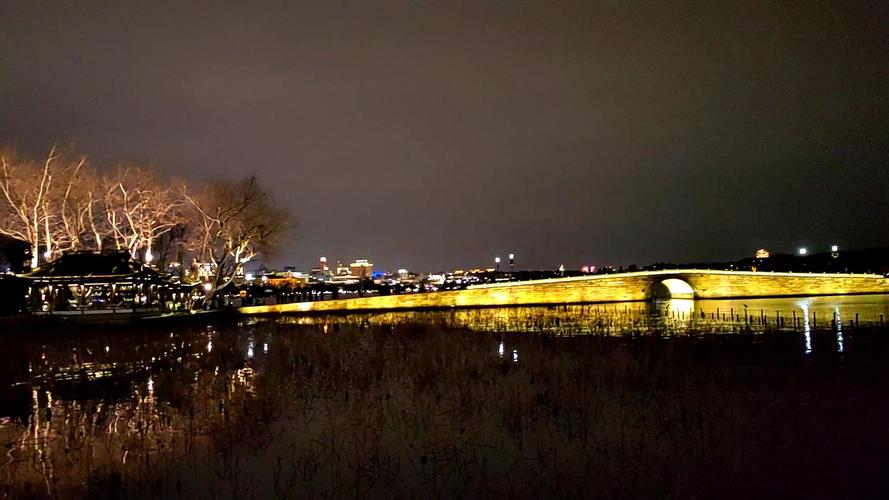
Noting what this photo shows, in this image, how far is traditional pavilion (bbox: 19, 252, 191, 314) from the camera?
46.2 metres

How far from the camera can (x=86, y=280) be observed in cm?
4616

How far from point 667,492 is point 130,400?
13408mm

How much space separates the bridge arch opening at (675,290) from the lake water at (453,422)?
64.9m

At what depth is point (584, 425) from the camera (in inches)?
545

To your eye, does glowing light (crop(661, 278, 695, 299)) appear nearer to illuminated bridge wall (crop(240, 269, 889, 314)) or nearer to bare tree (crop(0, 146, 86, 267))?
illuminated bridge wall (crop(240, 269, 889, 314))

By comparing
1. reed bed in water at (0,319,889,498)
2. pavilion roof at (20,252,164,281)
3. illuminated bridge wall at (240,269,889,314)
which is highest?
pavilion roof at (20,252,164,281)


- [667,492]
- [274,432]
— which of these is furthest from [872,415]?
[274,432]

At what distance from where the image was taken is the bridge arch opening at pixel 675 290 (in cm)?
9089

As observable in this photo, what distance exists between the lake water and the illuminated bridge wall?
3782 cm

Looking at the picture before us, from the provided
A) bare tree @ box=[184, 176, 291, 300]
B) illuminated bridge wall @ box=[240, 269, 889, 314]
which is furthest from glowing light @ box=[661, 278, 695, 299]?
bare tree @ box=[184, 176, 291, 300]

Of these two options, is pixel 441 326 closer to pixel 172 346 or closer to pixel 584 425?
pixel 172 346

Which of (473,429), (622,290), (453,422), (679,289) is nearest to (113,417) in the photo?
(453,422)

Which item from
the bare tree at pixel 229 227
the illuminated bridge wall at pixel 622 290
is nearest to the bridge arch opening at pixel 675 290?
the illuminated bridge wall at pixel 622 290

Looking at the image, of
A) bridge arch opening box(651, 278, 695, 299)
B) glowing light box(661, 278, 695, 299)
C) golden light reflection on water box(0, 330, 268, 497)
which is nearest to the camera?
golden light reflection on water box(0, 330, 268, 497)
